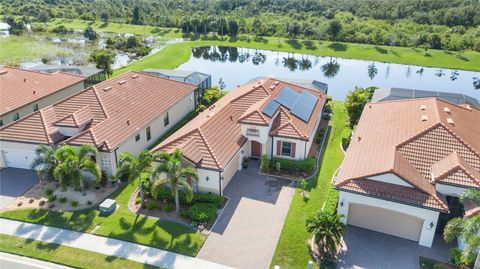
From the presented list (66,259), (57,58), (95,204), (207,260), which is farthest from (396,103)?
(57,58)

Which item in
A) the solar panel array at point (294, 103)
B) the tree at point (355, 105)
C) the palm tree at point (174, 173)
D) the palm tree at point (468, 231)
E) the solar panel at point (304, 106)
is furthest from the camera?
the tree at point (355, 105)

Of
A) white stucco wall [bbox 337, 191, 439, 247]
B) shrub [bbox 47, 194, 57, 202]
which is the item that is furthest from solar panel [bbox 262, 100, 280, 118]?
shrub [bbox 47, 194, 57, 202]

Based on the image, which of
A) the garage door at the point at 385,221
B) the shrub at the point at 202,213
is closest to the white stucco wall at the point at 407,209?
the garage door at the point at 385,221

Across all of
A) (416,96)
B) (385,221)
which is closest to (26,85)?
(385,221)

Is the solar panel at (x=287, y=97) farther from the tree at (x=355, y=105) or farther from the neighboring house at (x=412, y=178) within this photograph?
the neighboring house at (x=412, y=178)

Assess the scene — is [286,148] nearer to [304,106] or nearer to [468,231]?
[304,106]

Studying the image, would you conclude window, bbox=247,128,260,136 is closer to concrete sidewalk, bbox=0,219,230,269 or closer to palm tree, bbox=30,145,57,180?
concrete sidewalk, bbox=0,219,230,269
